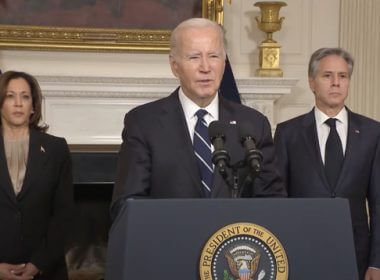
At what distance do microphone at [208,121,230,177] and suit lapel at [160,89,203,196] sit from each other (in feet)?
1.30

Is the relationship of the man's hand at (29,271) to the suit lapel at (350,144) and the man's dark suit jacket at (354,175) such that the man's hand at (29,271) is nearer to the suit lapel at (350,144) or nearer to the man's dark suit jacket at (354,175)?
Result: the man's dark suit jacket at (354,175)

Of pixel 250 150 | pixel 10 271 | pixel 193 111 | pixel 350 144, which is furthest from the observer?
pixel 10 271

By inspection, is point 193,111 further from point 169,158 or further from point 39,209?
point 39,209

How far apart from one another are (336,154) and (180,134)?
122 cm

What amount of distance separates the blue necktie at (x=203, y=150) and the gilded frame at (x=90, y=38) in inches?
143

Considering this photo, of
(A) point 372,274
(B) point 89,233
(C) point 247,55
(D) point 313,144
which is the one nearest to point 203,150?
(D) point 313,144

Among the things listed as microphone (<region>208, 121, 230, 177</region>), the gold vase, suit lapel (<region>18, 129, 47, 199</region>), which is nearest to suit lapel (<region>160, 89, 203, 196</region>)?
microphone (<region>208, 121, 230, 177</region>)

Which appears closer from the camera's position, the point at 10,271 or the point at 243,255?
the point at 243,255

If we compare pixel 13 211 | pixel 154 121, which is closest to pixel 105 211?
pixel 13 211

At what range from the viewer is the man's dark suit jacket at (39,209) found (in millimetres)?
4035

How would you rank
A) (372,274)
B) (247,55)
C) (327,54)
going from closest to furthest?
(372,274)
(327,54)
(247,55)

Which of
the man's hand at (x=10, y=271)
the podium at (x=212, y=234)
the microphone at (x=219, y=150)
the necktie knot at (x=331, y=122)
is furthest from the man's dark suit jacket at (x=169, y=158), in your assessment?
the man's hand at (x=10, y=271)

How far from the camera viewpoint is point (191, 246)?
6.84 feet

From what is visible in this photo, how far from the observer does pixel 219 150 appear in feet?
7.30
